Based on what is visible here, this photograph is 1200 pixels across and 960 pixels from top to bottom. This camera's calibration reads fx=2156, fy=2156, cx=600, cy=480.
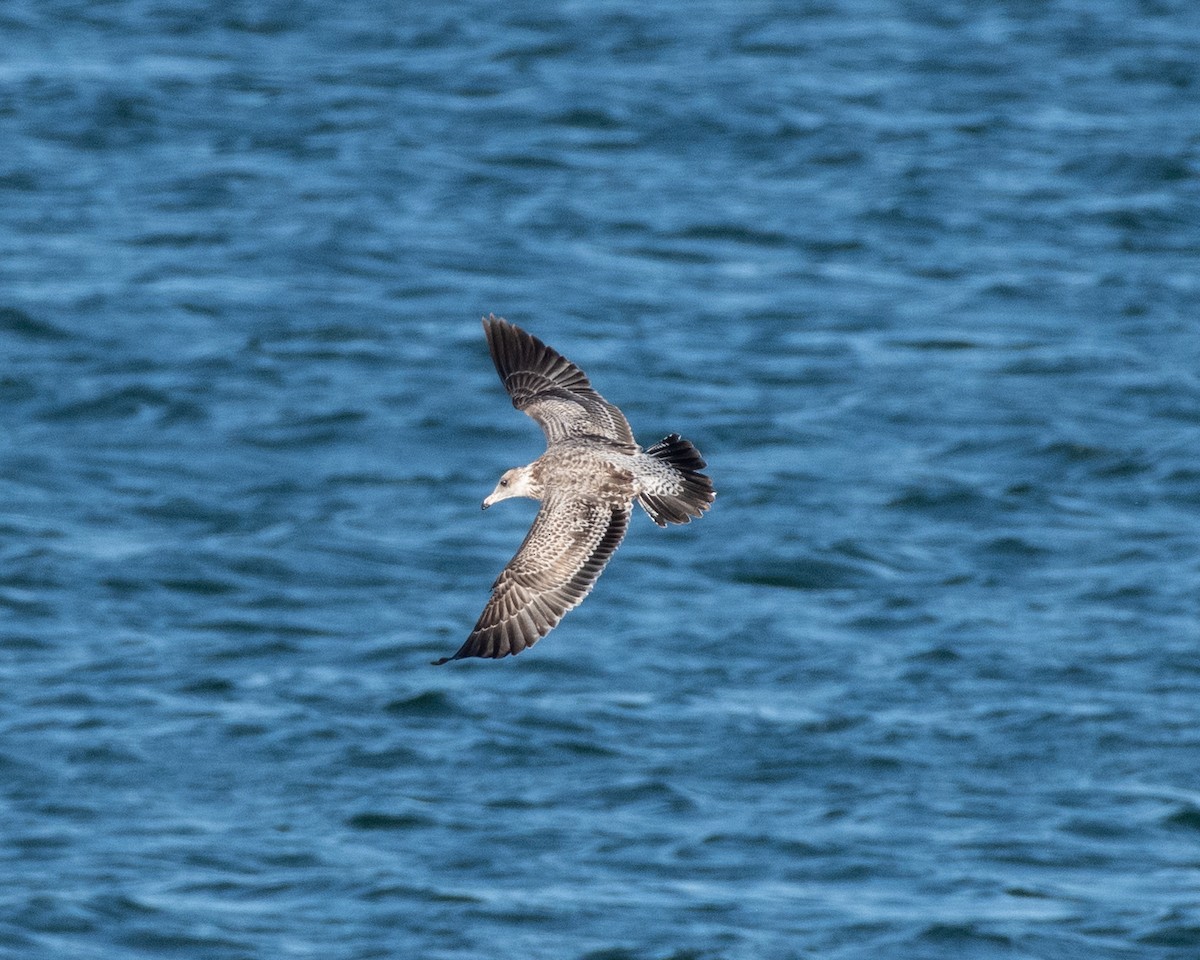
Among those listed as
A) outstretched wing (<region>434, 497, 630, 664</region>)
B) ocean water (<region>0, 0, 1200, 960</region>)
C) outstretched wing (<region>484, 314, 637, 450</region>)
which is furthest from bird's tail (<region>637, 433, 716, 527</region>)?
ocean water (<region>0, 0, 1200, 960</region>)

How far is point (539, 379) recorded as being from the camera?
9828mm

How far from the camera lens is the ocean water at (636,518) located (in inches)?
647

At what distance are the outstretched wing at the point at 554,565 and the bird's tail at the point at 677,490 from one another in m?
0.18

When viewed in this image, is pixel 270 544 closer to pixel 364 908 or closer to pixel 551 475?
pixel 364 908

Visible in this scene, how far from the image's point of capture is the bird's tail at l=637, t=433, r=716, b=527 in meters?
8.05

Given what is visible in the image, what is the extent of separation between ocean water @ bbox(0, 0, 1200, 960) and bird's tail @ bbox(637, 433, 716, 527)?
7651 millimetres

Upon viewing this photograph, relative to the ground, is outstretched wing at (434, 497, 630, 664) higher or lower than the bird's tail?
lower

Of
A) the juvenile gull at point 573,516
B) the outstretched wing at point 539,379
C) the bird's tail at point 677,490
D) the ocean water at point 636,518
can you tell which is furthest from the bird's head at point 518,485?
the ocean water at point 636,518

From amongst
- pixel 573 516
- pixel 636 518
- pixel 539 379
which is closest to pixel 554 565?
pixel 573 516

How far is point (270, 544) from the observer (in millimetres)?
21172

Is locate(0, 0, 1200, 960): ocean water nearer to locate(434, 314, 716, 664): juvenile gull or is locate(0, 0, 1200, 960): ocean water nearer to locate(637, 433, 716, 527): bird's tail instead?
locate(434, 314, 716, 664): juvenile gull

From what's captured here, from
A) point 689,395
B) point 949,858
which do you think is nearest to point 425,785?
point 949,858

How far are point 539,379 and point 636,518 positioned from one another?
43.4 feet

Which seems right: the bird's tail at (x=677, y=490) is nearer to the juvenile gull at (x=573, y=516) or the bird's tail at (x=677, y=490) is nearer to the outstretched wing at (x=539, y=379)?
the juvenile gull at (x=573, y=516)
